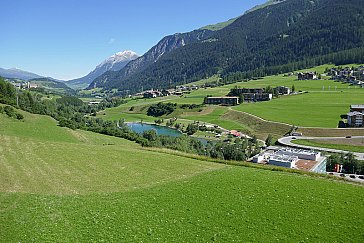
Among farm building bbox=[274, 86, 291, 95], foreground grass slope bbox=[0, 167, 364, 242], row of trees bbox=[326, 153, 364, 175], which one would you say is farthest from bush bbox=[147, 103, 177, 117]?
foreground grass slope bbox=[0, 167, 364, 242]

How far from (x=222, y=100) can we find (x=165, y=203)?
15075 centimetres

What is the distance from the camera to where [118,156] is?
3462 centimetres

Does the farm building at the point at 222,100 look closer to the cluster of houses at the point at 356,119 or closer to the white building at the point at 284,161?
the cluster of houses at the point at 356,119

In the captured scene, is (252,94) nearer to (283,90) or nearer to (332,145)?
(283,90)

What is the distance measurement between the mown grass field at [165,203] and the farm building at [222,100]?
136737 millimetres

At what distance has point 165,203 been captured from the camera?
2111 cm

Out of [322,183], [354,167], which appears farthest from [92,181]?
[354,167]

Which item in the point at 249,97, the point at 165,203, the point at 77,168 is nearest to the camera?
the point at 165,203

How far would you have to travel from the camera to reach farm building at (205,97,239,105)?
166 metres

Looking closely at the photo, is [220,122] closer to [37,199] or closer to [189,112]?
[189,112]

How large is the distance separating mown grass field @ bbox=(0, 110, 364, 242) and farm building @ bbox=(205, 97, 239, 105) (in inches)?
5383

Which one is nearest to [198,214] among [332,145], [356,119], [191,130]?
[332,145]

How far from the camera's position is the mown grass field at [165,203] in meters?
17.0

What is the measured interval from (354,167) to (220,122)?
78.8 metres
